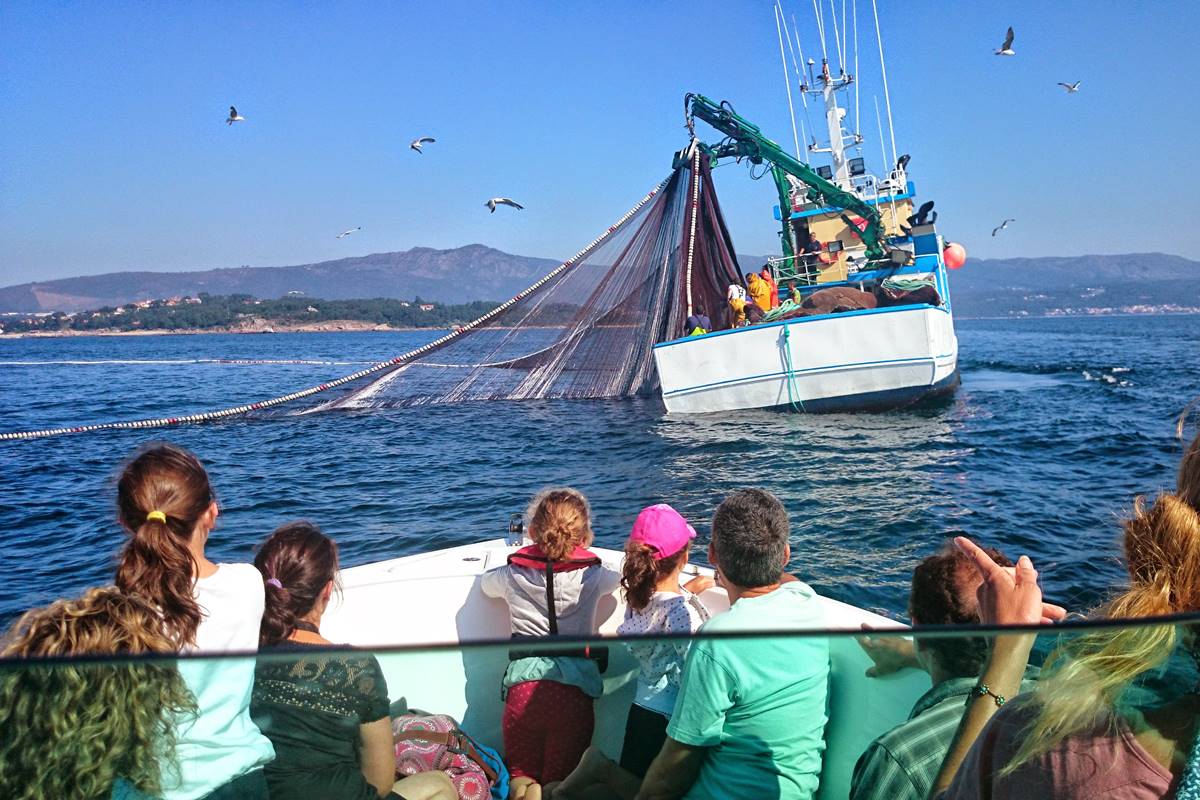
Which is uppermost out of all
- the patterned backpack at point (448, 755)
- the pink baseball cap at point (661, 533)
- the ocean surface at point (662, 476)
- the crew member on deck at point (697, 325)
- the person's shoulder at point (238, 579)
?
the crew member on deck at point (697, 325)

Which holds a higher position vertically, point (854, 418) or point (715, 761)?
point (715, 761)

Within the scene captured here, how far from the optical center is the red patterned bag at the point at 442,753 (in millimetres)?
1461

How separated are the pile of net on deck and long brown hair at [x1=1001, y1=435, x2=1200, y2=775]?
1462cm

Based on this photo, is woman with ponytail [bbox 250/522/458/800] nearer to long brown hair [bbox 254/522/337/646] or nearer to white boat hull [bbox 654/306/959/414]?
long brown hair [bbox 254/522/337/646]

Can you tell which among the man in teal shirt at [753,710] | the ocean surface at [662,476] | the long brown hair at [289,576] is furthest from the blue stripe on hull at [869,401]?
the long brown hair at [289,576]

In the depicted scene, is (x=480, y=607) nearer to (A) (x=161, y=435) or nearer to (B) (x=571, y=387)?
(A) (x=161, y=435)

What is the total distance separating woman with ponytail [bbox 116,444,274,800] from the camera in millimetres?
1188

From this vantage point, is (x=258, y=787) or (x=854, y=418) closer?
(x=258, y=787)

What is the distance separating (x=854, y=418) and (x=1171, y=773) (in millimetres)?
13140

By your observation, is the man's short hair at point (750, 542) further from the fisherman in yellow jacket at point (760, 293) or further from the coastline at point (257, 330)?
the coastline at point (257, 330)

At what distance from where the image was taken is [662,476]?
1043 centimetres

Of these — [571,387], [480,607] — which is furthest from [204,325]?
[480,607]

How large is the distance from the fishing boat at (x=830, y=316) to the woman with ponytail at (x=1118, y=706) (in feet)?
41.0

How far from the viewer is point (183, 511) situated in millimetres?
2098
